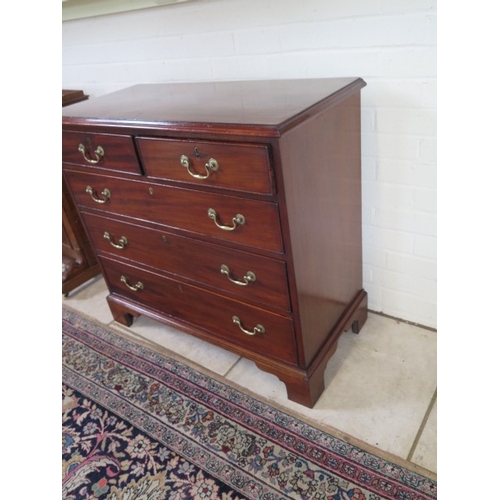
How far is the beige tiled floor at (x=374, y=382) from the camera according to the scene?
1.24 m

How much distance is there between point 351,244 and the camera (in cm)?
145

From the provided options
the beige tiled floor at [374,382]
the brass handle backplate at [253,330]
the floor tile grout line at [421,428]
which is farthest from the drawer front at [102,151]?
the floor tile grout line at [421,428]

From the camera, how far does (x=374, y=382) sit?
1.41 meters

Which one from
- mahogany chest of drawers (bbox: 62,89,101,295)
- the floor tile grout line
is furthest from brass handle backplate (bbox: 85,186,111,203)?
the floor tile grout line

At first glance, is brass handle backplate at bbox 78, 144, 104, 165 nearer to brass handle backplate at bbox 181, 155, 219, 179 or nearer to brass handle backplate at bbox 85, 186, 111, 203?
brass handle backplate at bbox 85, 186, 111, 203

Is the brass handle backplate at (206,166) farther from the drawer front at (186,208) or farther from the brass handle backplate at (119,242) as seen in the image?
the brass handle backplate at (119,242)

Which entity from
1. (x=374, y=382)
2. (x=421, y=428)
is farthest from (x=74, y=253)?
(x=421, y=428)

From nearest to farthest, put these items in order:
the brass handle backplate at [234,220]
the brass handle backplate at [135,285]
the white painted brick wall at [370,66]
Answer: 1. the brass handle backplate at [234,220]
2. the white painted brick wall at [370,66]
3. the brass handle backplate at [135,285]

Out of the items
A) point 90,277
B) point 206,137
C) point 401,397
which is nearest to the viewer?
point 206,137

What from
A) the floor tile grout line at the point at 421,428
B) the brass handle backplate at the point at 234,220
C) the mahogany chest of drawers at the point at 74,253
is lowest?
the floor tile grout line at the point at 421,428

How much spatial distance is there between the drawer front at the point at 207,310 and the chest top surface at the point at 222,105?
1.81 ft
